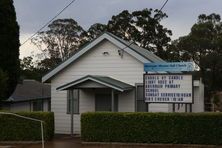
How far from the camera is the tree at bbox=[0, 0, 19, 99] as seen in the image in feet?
85.4

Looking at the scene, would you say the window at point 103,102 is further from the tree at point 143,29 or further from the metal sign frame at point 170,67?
the tree at point 143,29

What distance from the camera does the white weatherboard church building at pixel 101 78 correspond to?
26.8 m

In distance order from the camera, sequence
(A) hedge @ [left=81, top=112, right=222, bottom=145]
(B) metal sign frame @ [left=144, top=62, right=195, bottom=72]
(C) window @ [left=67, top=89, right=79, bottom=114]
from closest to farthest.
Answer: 1. (A) hedge @ [left=81, top=112, right=222, bottom=145]
2. (B) metal sign frame @ [left=144, top=62, right=195, bottom=72]
3. (C) window @ [left=67, top=89, right=79, bottom=114]

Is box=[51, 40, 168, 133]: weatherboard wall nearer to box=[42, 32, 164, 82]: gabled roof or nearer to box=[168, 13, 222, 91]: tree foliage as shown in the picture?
box=[42, 32, 164, 82]: gabled roof

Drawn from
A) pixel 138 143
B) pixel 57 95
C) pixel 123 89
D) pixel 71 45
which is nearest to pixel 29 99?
pixel 57 95

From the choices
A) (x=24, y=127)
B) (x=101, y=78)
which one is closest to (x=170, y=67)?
(x=101, y=78)

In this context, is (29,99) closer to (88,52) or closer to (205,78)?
(88,52)

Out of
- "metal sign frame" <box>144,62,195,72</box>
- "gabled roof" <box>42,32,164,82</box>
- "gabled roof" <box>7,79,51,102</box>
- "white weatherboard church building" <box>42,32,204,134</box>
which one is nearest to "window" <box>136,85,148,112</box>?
"white weatherboard church building" <box>42,32,204,134</box>

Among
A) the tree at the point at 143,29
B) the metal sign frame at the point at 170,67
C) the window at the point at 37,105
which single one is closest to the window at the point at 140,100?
the metal sign frame at the point at 170,67

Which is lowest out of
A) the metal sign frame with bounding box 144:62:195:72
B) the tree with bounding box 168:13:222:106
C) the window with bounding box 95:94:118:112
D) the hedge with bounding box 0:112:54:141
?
the hedge with bounding box 0:112:54:141

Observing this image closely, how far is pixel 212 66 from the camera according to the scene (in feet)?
234

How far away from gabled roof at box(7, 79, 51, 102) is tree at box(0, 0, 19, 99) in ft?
23.9

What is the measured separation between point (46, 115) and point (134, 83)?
5.72 meters

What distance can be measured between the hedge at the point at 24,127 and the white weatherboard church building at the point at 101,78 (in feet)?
10.7
